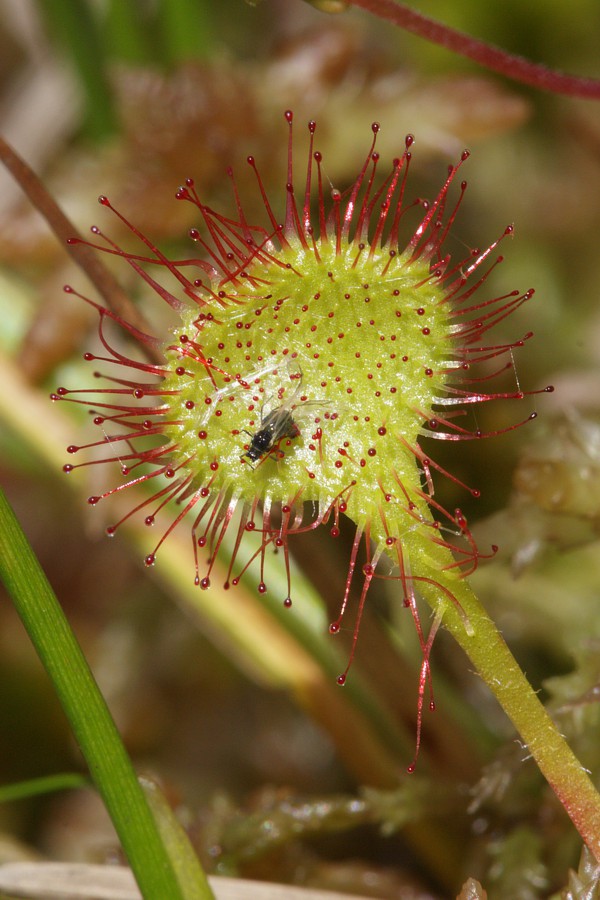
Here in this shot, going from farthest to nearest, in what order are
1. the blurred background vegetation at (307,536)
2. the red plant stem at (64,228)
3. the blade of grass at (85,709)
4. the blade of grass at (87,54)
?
the blade of grass at (87,54) < the blurred background vegetation at (307,536) < the red plant stem at (64,228) < the blade of grass at (85,709)

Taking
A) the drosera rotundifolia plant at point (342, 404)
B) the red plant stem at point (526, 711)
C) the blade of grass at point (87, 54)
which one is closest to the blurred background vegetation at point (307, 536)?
the blade of grass at point (87, 54)

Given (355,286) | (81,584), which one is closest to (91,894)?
(355,286)

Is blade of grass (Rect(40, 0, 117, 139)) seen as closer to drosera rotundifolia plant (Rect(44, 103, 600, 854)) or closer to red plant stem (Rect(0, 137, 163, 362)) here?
red plant stem (Rect(0, 137, 163, 362))

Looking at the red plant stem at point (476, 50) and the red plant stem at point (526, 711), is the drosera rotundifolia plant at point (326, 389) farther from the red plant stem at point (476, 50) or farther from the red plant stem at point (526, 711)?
the red plant stem at point (476, 50)

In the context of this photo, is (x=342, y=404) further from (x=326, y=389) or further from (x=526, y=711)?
(x=526, y=711)

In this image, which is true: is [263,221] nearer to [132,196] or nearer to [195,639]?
[132,196]

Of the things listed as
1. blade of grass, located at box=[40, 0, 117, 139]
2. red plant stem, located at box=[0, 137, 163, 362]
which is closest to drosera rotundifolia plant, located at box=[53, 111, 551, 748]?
red plant stem, located at box=[0, 137, 163, 362]
